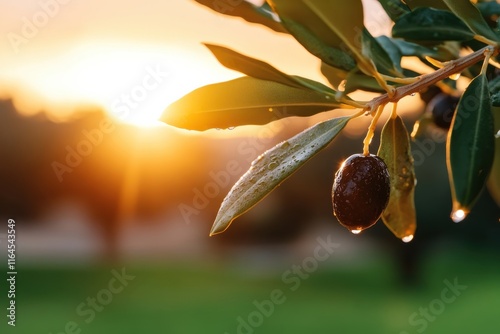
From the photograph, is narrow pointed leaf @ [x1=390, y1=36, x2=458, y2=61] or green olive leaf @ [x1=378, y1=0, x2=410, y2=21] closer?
green olive leaf @ [x1=378, y1=0, x2=410, y2=21]

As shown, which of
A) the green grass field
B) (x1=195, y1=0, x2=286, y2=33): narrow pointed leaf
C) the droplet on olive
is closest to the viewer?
(x1=195, y1=0, x2=286, y2=33): narrow pointed leaf

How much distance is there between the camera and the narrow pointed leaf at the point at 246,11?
0.84 m

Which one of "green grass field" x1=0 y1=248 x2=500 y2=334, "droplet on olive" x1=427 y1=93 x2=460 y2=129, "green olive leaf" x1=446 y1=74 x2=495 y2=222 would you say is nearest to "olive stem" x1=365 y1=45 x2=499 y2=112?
"green olive leaf" x1=446 y1=74 x2=495 y2=222

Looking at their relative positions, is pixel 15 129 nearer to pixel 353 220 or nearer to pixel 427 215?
pixel 427 215

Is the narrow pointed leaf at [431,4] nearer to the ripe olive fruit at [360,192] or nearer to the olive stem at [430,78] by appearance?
the olive stem at [430,78]

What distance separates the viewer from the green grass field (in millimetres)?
23844

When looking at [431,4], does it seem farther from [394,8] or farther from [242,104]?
[242,104]

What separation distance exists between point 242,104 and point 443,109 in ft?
1.84

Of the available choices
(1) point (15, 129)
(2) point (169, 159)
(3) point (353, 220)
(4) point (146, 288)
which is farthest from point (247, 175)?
(4) point (146, 288)

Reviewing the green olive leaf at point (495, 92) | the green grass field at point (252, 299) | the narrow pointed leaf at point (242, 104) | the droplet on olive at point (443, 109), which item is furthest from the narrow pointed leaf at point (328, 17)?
the green grass field at point (252, 299)

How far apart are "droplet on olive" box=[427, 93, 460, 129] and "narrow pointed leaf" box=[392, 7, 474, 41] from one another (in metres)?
0.34

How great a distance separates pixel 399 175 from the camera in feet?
3.59

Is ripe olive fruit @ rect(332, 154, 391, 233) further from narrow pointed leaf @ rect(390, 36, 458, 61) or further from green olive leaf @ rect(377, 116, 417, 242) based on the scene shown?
narrow pointed leaf @ rect(390, 36, 458, 61)

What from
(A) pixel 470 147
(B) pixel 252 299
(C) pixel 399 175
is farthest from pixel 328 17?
(B) pixel 252 299
